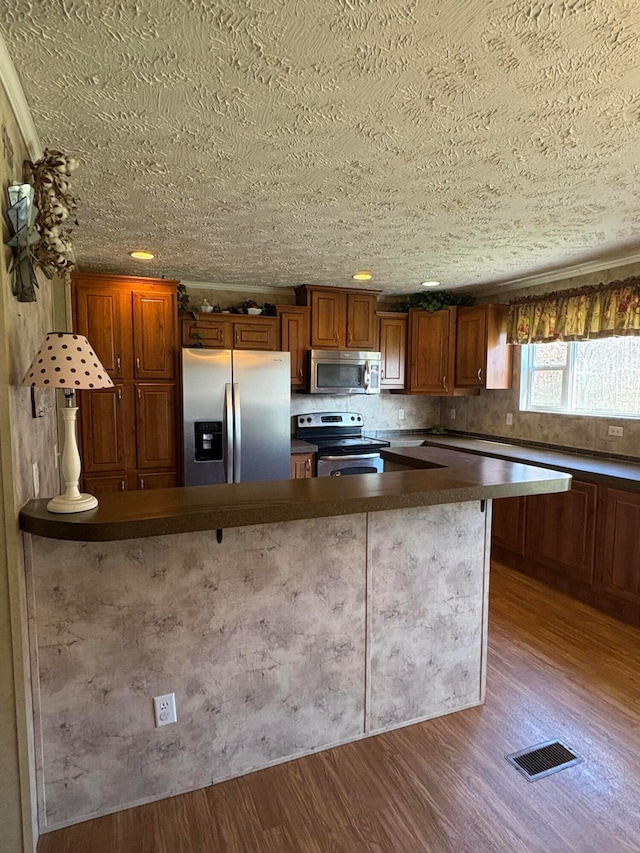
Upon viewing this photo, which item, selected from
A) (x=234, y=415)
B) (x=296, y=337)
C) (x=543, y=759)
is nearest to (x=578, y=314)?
(x=296, y=337)

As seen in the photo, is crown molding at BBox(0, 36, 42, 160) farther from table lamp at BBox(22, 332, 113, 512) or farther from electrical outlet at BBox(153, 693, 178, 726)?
electrical outlet at BBox(153, 693, 178, 726)

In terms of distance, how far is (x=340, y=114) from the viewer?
1597 mm

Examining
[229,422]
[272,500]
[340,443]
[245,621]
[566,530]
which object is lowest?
[566,530]

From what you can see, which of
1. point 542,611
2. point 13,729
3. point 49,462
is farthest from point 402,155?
point 542,611

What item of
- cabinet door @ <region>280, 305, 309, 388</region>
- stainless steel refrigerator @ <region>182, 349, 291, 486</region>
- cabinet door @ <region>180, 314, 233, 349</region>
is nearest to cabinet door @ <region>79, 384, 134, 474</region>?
stainless steel refrigerator @ <region>182, 349, 291, 486</region>

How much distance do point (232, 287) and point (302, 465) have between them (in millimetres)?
1794

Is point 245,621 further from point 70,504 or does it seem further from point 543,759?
point 543,759

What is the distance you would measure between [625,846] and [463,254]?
314cm

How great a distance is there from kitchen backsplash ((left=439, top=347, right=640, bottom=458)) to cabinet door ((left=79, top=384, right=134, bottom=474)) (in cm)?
335

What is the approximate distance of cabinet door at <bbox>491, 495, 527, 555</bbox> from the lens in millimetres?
3846

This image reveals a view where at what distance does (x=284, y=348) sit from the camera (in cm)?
449

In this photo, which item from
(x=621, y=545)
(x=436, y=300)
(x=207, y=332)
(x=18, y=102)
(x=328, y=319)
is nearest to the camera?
(x=18, y=102)

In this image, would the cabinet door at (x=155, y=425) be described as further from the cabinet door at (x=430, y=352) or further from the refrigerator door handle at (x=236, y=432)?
the cabinet door at (x=430, y=352)

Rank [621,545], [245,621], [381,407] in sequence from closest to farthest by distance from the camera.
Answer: [245,621] < [621,545] < [381,407]
